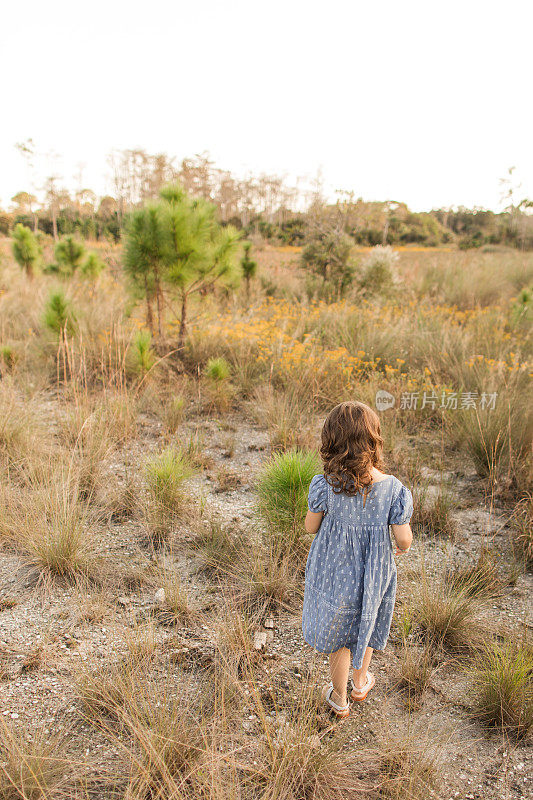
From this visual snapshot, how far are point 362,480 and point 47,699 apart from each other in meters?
1.46

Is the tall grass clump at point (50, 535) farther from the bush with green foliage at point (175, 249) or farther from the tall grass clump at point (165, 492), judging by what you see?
the bush with green foliage at point (175, 249)

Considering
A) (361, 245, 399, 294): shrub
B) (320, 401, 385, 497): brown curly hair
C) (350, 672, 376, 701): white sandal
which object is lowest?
(350, 672, 376, 701): white sandal

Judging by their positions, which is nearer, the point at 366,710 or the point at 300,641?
the point at 366,710

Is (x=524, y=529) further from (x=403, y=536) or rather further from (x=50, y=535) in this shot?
(x=50, y=535)

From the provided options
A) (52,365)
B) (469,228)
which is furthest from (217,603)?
(469,228)

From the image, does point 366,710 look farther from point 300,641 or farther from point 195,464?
point 195,464

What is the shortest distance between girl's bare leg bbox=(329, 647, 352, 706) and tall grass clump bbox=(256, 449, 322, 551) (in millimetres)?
844

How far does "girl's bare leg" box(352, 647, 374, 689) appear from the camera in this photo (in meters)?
1.89

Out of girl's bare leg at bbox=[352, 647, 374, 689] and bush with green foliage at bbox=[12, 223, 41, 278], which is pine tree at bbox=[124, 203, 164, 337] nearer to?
girl's bare leg at bbox=[352, 647, 374, 689]

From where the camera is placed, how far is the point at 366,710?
6.19 ft

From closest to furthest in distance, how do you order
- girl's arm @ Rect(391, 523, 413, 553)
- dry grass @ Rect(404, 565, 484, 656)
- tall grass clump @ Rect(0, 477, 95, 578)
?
girl's arm @ Rect(391, 523, 413, 553) → dry grass @ Rect(404, 565, 484, 656) → tall grass clump @ Rect(0, 477, 95, 578)

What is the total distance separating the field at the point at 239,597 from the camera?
5.17ft

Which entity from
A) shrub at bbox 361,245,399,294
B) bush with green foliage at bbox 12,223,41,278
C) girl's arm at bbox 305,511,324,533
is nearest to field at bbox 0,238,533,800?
girl's arm at bbox 305,511,324,533

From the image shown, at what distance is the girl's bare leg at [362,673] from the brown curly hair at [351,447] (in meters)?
0.70
